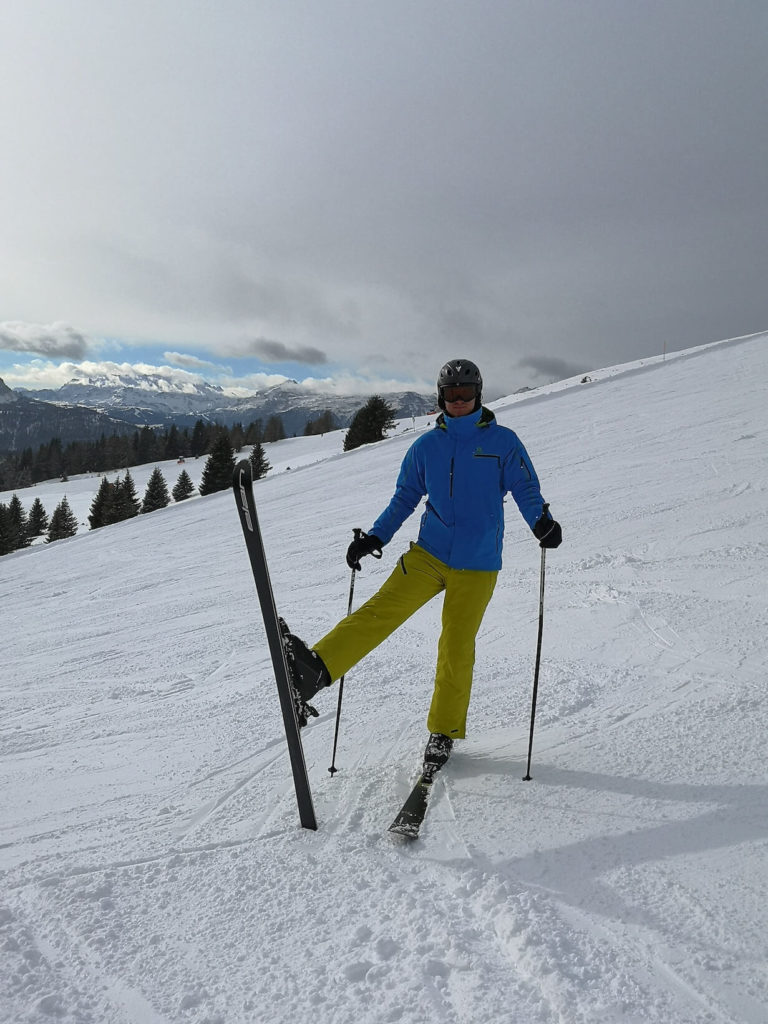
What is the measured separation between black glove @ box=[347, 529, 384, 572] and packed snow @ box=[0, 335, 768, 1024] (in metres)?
1.00

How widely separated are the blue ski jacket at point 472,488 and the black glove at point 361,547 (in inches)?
5.4

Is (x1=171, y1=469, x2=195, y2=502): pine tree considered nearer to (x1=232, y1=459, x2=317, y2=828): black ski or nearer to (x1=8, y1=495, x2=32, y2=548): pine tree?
(x1=8, y1=495, x2=32, y2=548): pine tree

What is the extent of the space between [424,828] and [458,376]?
6.83 feet

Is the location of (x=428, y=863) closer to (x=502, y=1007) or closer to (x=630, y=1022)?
(x=502, y=1007)

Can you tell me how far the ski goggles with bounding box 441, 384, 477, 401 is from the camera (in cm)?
292

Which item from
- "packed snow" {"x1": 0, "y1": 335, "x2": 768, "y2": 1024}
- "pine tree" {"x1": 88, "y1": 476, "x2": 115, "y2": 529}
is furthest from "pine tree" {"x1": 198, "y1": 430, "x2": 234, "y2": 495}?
"packed snow" {"x1": 0, "y1": 335, "x2": 768, "y2": 1024}

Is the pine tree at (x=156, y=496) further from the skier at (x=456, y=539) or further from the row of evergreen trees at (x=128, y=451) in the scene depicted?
the skier at (x=456, y=539)

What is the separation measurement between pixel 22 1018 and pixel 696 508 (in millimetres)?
7613

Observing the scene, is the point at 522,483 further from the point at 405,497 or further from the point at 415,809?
the point at 415,809

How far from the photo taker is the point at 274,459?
1886 inches

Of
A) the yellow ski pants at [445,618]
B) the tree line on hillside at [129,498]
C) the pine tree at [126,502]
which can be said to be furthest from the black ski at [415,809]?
the pine tree at [126,502]

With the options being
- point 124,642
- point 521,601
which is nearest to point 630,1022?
point 521,601

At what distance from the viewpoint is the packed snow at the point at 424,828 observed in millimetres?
1566

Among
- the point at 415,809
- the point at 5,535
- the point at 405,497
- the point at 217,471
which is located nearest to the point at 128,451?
the point at 5,535
